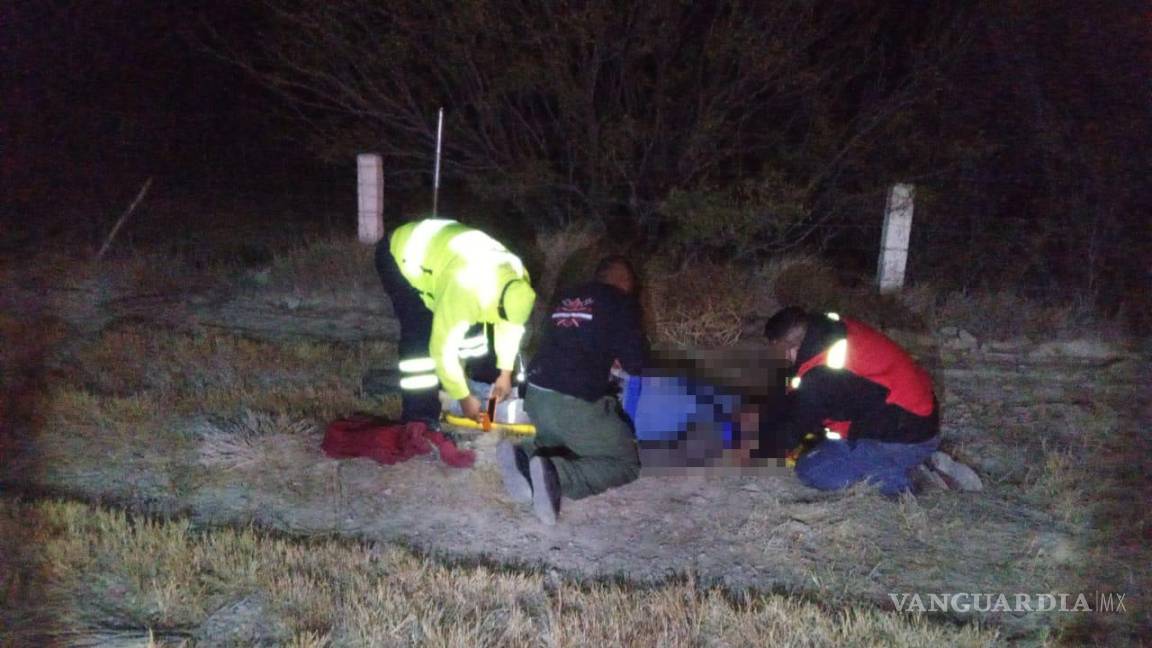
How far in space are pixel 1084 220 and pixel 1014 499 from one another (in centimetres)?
591

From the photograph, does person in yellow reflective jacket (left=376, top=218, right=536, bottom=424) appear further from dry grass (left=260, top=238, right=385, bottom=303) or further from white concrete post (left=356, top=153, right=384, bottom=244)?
white concrete post (left=356, top=153, right=384, bottom=244)

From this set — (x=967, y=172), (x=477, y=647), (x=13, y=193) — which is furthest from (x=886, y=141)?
(x=13, y=193)

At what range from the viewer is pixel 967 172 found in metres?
9.95

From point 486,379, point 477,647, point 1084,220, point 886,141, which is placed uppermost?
point 886,141

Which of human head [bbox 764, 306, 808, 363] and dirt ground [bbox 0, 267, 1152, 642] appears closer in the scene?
dirt ground [bbox 0, 267, 1152, 642]

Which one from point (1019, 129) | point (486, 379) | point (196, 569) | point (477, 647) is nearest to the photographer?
point (477, 647)

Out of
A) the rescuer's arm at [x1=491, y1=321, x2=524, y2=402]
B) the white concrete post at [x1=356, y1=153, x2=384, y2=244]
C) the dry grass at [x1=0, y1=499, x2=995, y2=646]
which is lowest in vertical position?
the dry grass at [x1=0, y1=499, x2=995, y2=646]

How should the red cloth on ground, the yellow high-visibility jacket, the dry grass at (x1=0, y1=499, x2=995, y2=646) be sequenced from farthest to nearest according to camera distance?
1. the red cloth on ground
2. the yellow high-visibility jacket
3. the dry grass at (x1=0, y1=499, x2=995, y2=646)

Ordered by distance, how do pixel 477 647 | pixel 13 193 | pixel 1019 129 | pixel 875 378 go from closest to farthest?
pixel 477 647 < pixel 875 378 < pixel 1019 129 < pixel 13 193

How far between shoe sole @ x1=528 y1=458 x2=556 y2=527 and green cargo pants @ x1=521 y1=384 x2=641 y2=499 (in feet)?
1.20

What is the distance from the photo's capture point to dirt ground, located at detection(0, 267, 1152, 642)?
4.21 meters

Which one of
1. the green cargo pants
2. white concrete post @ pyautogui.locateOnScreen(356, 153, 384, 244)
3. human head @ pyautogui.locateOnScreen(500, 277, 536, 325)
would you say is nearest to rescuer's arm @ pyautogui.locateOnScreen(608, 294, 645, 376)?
the green cargo pants

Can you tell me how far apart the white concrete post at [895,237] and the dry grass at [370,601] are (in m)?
6.07

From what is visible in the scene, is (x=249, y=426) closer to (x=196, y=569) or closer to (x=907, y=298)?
(x=196, y=569)
